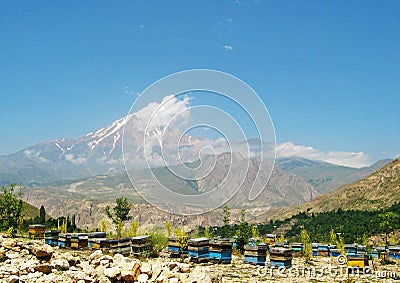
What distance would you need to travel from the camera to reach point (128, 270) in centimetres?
1105

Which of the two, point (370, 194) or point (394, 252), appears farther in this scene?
point (370, 194)

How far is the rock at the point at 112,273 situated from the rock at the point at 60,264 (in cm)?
195

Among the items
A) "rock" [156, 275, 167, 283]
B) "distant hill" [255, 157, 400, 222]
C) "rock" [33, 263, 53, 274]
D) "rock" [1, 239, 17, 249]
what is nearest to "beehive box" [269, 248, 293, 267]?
"rock" [156, 275, 167, 283]

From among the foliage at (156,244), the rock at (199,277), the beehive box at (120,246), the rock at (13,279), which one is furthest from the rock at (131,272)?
the foliage at (156,244)

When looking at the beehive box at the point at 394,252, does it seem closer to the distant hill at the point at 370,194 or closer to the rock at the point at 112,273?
the rock at the point at 112,273

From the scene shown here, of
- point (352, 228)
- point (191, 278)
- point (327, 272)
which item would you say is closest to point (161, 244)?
point (327, 272)

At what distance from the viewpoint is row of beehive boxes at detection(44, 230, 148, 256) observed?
58.6 feet

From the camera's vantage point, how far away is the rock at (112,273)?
1105cm

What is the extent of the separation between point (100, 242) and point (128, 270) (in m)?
8.18

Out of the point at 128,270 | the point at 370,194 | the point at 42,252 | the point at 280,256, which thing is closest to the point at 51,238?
the point at 42,252

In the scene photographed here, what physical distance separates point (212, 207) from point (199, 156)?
404cm

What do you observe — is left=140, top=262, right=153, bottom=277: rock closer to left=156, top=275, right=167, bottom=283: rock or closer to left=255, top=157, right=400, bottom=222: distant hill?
left=156, top=275, right=167, bottom=283: rock

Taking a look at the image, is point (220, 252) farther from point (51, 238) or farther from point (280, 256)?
point (51, 238)

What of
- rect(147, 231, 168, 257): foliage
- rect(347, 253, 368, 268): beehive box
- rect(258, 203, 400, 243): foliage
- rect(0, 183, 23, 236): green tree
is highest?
rect(0, 183, 23, 236): green tree
